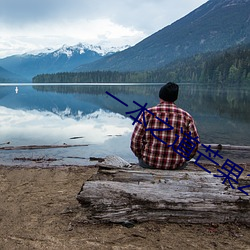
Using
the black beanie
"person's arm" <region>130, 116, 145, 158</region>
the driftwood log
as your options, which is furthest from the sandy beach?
the black beanie

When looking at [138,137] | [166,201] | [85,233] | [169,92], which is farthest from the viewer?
[138,137]

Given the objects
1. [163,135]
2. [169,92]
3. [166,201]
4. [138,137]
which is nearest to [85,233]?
[166,201]

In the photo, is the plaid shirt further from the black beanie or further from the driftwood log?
the driftwood log

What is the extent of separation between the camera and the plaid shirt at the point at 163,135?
5609mm

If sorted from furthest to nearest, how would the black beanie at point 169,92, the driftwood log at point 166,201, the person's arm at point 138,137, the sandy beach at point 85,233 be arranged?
the person's arm at point 138,137, the black beanie at point 169,92, the driftwood log at point 166,201, the sandy beach at point 85,233

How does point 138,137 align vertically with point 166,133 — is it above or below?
below

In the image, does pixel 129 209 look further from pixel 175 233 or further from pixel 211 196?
pixel 211 196

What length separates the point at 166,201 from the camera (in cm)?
545

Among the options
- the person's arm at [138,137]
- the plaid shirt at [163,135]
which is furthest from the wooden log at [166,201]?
the person's arm at [138,137]

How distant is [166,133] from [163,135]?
0.22 ft

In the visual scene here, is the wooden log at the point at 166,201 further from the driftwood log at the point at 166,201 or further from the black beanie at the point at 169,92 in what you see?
the black beanie at the point at 169,92

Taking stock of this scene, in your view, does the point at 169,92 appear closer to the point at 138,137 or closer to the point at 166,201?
the point at 138,137

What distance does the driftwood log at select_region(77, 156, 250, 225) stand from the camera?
5.45m

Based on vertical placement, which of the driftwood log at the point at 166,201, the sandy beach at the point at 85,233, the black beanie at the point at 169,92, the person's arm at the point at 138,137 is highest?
the black beanie at the point at 169,92
